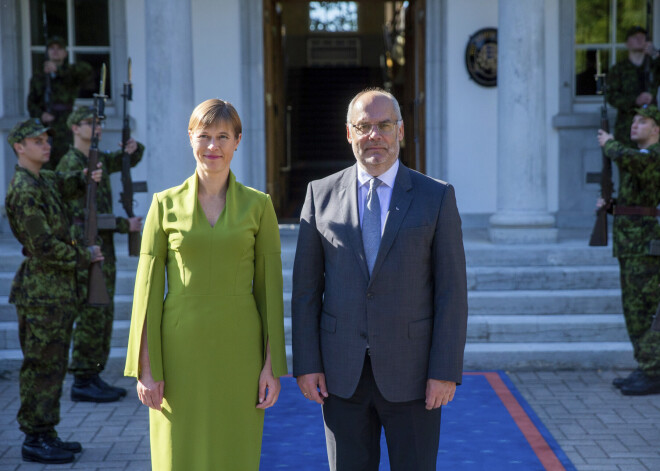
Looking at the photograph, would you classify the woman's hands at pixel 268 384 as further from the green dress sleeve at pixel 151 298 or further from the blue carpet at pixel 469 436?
the blue carpet at pixel 469 436

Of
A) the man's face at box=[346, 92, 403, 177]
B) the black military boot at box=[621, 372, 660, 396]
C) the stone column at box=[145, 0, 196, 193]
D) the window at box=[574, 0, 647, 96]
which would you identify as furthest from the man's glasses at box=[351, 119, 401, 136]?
the window at box=[574, 0, 647, 96]

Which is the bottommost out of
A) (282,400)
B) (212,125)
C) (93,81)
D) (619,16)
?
(282,400)

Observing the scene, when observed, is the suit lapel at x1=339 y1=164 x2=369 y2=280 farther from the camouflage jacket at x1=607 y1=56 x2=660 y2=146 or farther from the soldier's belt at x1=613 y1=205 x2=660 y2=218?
the camouflage jacket at x1=607 y1=56 x2=660 y2=146

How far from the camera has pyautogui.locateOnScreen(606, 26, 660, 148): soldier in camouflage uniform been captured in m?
9.05

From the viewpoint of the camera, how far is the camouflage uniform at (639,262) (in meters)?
6.30

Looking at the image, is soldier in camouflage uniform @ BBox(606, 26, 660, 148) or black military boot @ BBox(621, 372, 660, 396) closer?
black military boot @ BBox(621, 372, 660, 396)

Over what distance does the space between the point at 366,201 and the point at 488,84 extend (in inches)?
279

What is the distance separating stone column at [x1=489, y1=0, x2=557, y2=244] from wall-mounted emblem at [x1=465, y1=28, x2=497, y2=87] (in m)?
1.45

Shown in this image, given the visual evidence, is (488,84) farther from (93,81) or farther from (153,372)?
(153,372)

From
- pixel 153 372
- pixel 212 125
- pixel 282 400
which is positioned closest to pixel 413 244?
pixel 212 125

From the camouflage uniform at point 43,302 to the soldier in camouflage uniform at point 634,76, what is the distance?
6.32m

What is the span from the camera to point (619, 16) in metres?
10.2

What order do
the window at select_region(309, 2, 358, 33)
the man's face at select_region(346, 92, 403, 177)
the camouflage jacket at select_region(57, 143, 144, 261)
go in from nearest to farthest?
the man's face at select_region(346, 92, 403, 177) < the camouflage jacket at select_region(57, 143, 144, 261) < the window at select_region(309, 2, 358, 33)

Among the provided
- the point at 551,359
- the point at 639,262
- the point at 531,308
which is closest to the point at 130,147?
the point at 531,308
